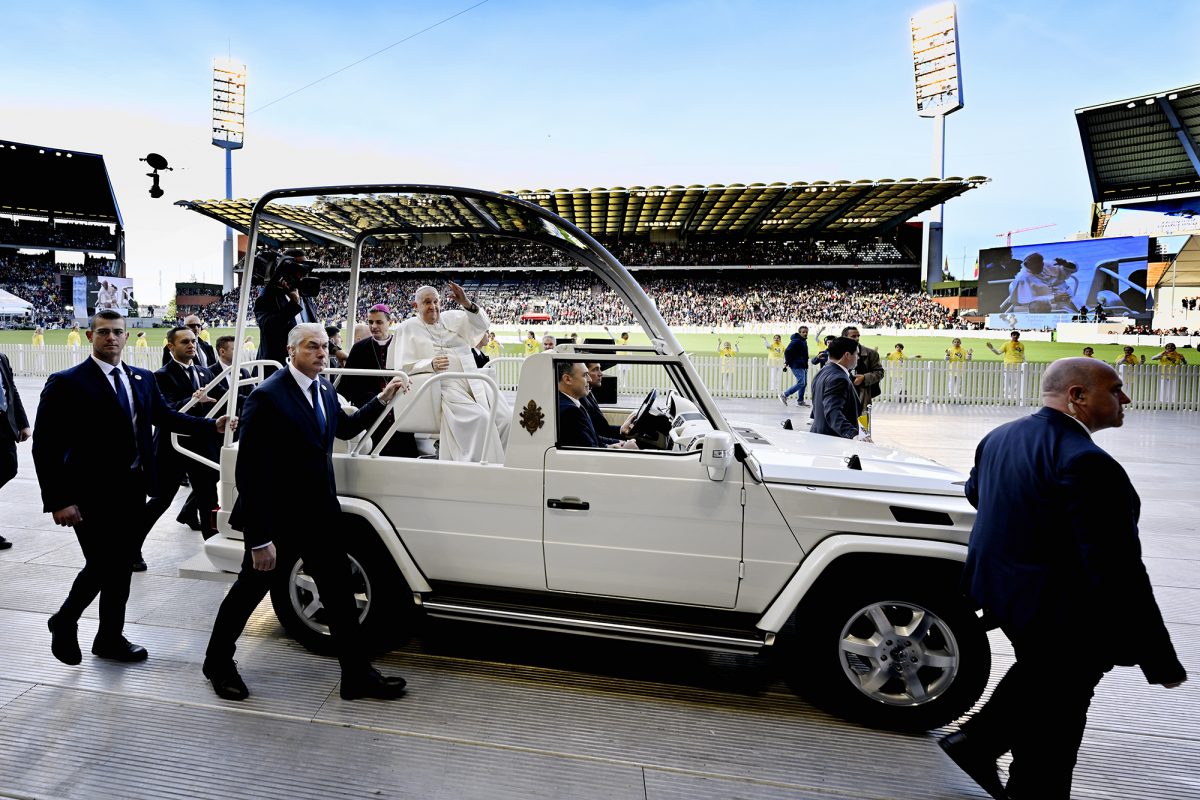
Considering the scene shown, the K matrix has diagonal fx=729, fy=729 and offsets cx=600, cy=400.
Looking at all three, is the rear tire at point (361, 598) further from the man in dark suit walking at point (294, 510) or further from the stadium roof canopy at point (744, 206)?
the stadium roof canopy at point (744, 206)

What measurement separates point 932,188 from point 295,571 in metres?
39.9

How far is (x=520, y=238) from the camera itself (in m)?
4.04

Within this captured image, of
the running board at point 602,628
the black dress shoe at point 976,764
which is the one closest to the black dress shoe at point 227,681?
the running board at point 602,628

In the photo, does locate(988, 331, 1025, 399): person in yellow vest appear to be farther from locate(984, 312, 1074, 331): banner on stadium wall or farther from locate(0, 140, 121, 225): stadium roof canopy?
locate(0, 140, 121, 225): stadium roof canopy

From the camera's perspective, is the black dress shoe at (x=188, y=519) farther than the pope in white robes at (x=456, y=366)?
Yes

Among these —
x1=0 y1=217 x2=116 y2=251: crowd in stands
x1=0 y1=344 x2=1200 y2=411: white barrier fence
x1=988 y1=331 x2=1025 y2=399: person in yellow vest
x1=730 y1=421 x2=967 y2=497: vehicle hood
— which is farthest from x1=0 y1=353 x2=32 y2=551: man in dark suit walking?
x1=0 y1=217 x2=116 y2=251: crowd in stands

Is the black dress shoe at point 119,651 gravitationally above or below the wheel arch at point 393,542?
below

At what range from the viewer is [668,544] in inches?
132

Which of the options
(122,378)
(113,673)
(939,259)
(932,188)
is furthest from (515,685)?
(939,259)

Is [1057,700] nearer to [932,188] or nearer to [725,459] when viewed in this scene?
[725,459]

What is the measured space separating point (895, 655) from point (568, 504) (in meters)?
1.59

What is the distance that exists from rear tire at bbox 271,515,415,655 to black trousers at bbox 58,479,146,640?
79 cm

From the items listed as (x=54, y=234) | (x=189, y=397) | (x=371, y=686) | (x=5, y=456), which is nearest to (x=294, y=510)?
(x=371, y=686)

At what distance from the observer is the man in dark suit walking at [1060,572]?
2.21 meters
